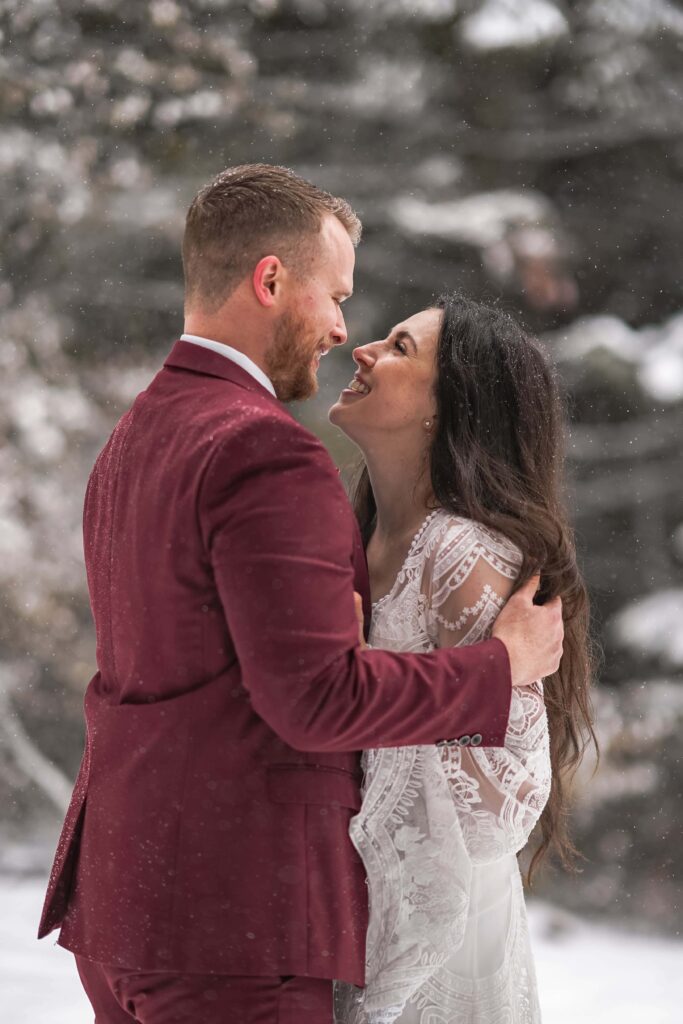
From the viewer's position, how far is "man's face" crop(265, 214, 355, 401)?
5.46 feet

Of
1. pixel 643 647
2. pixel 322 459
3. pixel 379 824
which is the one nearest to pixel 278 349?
pixel 322 459

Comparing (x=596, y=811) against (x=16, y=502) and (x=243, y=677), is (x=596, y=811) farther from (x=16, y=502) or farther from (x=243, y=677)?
(x=243, y=677)

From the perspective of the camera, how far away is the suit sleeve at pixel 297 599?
1.40 m

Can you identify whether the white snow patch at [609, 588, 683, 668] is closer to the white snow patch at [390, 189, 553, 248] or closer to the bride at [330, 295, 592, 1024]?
the white snow patch at [390, 189, 553, 248]

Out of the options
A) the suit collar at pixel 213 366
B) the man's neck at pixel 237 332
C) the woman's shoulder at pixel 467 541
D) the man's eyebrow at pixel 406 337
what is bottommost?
the woman's shoulder at pixel 467 541

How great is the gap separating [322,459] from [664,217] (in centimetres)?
377

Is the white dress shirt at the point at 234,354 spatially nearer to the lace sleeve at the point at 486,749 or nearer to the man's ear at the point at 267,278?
the man's ear at the point at 267,278

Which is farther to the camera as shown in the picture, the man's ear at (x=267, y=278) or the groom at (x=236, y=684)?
the man's ear at (x=267, y=278)

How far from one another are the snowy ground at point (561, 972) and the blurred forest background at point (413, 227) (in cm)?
12

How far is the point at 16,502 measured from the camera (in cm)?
494

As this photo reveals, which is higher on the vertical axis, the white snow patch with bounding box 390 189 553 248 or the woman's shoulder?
the woman's shoulder

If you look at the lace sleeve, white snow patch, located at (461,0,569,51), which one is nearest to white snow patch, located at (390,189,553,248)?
white snow patch, located at (461,0,569,51)

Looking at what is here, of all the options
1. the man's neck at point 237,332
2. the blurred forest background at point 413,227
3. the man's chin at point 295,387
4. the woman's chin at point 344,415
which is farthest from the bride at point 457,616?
the blurred forest background at point 413,227

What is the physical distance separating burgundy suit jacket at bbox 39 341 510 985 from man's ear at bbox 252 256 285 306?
0.10 meters
